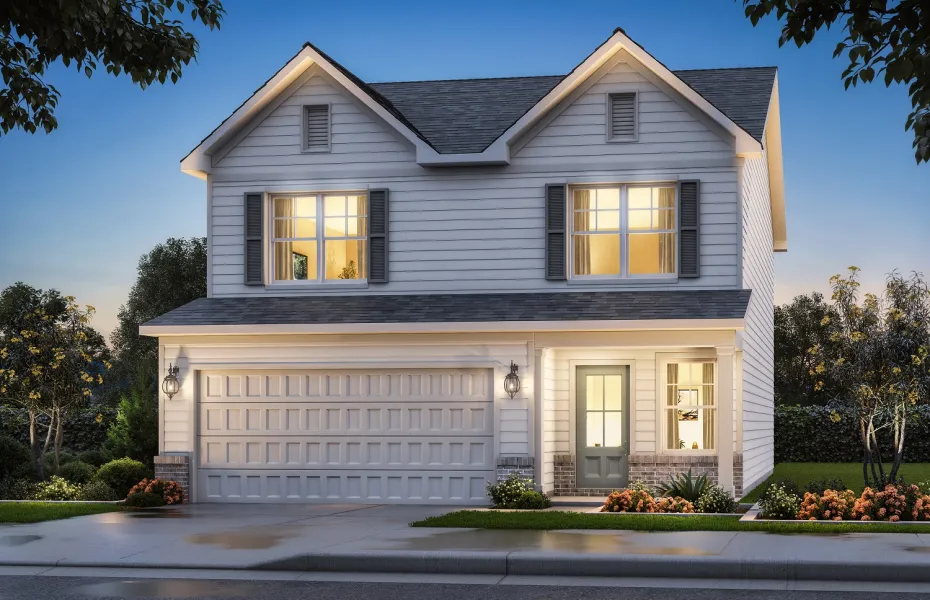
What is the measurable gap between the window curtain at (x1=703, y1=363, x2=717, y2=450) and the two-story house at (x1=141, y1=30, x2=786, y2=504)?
0.04 metres

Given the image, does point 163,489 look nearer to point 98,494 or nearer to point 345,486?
point 98,494

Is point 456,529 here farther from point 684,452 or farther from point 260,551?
point 684,452

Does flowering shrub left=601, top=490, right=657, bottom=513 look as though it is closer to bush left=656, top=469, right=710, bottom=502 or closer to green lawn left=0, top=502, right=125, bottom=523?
bush left=656, top=469, right=710, bottom=502

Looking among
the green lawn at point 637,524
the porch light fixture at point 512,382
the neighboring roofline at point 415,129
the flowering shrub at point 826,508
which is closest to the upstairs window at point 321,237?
the neighboring roofline at point 415,129

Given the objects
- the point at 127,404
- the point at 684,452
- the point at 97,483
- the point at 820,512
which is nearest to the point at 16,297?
the point at 127,404

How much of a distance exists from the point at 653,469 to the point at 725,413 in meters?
1.84

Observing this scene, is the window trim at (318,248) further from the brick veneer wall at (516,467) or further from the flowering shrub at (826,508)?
the flowering shrub at (826,508)

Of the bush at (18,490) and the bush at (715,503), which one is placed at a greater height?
the bush at (715,503)

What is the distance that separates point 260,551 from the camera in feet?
45.0

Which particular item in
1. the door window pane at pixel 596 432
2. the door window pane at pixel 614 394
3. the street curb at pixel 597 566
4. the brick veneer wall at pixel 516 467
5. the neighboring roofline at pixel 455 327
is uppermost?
the neighboring roofline at pixel 455 327

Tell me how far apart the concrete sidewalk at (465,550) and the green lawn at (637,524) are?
0.51 metres

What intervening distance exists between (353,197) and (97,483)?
6728 millimetres

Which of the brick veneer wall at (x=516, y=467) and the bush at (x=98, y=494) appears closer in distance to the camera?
the brick veneer wall at (x=516, y=467)

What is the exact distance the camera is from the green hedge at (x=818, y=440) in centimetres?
3344
